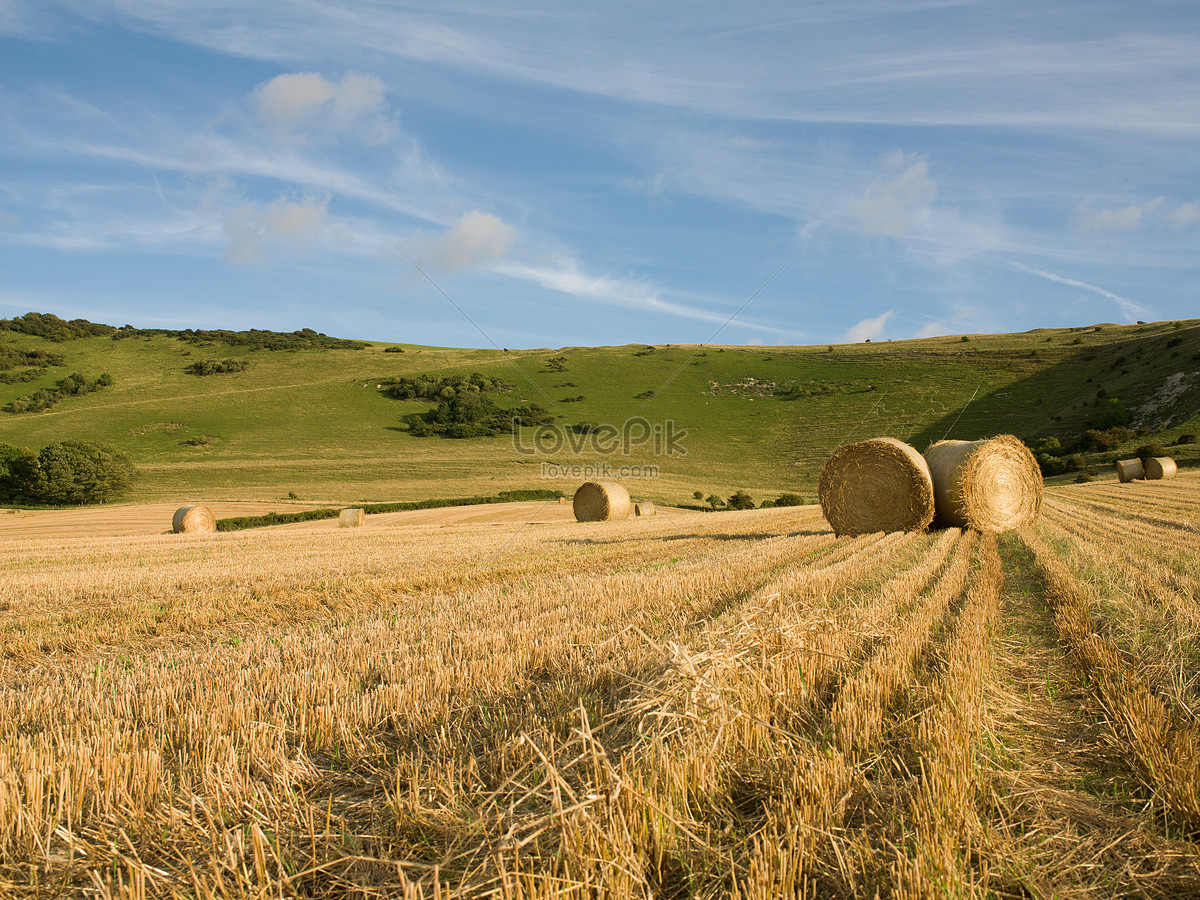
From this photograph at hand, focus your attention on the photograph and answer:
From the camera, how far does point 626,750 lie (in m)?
2.91

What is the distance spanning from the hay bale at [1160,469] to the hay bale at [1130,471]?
0.50 meters

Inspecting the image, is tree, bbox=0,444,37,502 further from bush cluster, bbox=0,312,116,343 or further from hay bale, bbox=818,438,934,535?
bush cluster, bbox=0,312,116,343

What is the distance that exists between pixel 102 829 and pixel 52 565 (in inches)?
590

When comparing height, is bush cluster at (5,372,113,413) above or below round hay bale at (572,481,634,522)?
above

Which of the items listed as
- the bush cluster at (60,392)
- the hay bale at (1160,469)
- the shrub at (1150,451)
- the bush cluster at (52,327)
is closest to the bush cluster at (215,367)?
the bush cluster at (60,392)

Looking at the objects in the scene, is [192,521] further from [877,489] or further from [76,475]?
[877,489]

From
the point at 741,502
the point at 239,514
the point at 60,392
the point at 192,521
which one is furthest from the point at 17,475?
the point at 741,502

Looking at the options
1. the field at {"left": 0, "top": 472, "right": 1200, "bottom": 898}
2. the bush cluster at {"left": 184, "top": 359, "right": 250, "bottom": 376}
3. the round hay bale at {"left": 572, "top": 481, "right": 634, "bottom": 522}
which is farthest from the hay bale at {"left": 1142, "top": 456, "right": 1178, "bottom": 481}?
the bush cluster at {"left": 184, "top": 359, "right": 250, "bottom": 376}

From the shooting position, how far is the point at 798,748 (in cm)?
320

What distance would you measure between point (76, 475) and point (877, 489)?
5567 cm

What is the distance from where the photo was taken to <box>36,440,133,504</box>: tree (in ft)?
158

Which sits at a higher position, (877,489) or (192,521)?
(877,489)

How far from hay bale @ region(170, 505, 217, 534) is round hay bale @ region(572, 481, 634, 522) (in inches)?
645

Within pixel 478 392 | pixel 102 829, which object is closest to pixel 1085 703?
pixel 102 829
